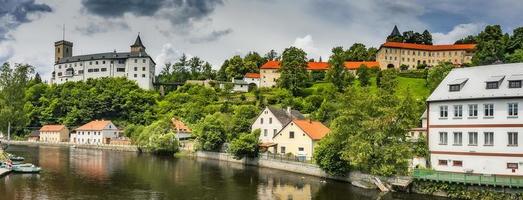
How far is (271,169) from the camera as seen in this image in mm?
62656

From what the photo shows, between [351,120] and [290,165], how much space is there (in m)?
12.8

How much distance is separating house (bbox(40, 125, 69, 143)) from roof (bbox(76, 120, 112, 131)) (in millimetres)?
5591

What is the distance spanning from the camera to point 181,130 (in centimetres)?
10300

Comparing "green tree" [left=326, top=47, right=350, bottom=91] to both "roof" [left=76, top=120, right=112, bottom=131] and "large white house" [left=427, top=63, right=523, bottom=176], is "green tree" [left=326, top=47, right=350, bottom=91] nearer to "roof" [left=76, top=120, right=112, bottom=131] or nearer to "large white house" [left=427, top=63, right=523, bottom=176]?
"roof" [left=76, top=120, right=112, bottom=131]

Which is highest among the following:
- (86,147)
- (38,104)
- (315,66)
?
(315,66)

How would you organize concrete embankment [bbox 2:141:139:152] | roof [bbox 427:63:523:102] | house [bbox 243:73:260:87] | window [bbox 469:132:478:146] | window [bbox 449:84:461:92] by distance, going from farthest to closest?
house [bbox 243:73:260:87]
concrete embankment [bbox 2:141:139:152]
window [bbox 449:84:461:92]
window [bbox 469:132:478:146]
roof [bbox 427:63:523:102]

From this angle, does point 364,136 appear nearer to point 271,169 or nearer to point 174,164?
point 271,169

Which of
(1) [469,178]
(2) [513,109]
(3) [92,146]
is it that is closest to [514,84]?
(2) [513,109]

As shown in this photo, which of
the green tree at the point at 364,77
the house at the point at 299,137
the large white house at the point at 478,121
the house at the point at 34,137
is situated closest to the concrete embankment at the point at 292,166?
the house at the point at 299,137

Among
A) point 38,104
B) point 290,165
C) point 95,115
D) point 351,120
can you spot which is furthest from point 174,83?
point 351,120

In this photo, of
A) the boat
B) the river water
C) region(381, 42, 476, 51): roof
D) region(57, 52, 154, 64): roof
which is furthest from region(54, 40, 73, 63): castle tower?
the boat

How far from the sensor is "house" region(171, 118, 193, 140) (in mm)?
99725

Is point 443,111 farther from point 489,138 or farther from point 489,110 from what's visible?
point 489,138

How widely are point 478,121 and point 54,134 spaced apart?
113 metres
